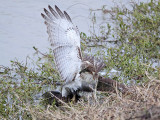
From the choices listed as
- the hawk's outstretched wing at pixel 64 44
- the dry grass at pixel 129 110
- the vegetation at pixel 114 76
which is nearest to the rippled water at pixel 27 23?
the vegetation at pixel 114 76

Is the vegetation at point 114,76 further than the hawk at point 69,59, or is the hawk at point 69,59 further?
the hawk at point 69,59

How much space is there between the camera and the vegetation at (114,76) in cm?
335

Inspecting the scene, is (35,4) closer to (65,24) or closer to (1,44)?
(1,44)

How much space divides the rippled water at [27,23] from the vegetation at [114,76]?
0.29 m

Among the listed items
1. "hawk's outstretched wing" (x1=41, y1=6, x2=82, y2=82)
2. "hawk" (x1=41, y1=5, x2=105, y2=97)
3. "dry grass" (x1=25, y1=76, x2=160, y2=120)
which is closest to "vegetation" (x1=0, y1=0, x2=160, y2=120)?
"dry grass" (x1=25, y1=76, x2=160, y2=120)

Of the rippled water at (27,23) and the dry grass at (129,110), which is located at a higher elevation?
the rippled water at (27,23)

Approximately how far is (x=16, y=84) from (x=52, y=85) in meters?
0.43

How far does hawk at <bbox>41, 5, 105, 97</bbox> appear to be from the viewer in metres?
4.48

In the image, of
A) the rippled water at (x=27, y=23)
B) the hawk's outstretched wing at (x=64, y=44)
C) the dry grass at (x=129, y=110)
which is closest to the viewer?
the dry grass at (x=129, y=110)

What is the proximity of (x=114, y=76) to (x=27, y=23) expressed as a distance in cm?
241

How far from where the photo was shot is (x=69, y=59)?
4.49 metres

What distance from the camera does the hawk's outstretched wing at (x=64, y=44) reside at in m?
4.47

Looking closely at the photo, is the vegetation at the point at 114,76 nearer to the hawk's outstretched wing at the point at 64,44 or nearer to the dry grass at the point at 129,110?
the dry grass at the point at 129,110

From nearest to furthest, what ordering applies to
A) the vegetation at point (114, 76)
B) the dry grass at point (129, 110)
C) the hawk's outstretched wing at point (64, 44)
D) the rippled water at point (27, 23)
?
the dry grass at point (129, 110) < the vegetation at point (114, 76) < the hawk's outstretched wing at point (64, 44) < the rippled water at point (27, 23)
